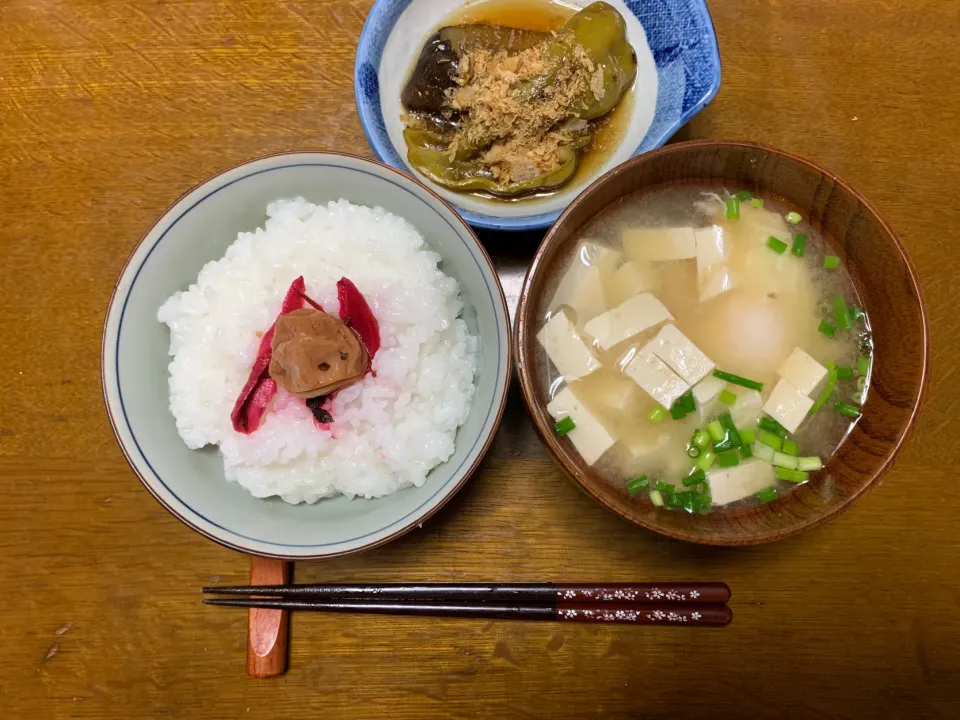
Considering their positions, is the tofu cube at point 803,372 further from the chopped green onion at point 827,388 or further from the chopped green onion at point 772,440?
the chopped green onion at point 772,440

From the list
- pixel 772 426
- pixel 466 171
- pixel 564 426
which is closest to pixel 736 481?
pixel 772 426

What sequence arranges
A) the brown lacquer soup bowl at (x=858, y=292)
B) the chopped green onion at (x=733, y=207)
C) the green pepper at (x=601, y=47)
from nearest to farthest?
the brown lacquer soup bowl at (x=858, y=292) → the chopped green onion at (x=733, y=207) → the green pepper at (x=601, y=47)

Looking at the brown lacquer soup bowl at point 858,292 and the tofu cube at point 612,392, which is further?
the tofu cube at point 612,392

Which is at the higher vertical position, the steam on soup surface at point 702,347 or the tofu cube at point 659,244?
the tofu cube at point 659,244

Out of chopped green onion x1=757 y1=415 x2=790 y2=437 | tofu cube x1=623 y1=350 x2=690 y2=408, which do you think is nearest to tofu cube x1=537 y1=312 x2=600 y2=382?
tofu cube x1=623 y1=350 x2=690 y2=408

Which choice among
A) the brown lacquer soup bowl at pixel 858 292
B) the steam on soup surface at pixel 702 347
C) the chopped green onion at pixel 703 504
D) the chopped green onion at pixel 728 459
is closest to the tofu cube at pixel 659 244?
the steam on soup surface at pixel 702 347

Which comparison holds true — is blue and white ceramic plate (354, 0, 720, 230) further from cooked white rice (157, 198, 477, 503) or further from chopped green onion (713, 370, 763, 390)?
chopped green onion (713, 370, 763, 390)

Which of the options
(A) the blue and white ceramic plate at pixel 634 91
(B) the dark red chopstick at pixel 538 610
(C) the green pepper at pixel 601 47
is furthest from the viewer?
(C) the green pepper at pixel 601 47
